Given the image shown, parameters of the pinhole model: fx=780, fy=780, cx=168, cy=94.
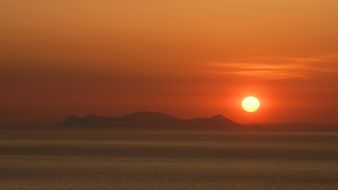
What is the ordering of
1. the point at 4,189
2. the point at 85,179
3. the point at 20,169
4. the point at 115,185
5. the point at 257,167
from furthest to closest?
the point at 257,167 → the point at 20,169 → the point at 85,179 → the point at 115,185 → the point at 4,189

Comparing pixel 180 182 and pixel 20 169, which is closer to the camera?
pixel 180 182

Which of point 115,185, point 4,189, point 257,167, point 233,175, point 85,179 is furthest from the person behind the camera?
point 257,167

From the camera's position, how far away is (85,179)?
58.3 m

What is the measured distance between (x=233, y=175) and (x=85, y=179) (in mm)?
12784

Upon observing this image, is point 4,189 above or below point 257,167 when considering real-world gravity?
below

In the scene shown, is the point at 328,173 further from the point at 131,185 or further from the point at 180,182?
the point at 131,185

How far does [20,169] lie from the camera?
229 ft

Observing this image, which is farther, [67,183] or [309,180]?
[309,180]

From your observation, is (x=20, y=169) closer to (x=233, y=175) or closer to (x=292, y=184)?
(x=233, y=175)

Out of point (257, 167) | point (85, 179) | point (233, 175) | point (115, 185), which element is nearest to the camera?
point (115, 185)

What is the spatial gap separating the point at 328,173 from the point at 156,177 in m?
15.8

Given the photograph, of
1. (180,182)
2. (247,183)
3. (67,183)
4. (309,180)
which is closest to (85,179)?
A: (67,183)

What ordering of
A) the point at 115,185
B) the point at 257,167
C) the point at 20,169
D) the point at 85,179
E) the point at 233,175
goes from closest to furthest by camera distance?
the point at 115,185, the point at 85,179, the point at 233,175, the point at 20,169, the point at 257,167

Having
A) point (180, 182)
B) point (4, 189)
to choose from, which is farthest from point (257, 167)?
point (4, 189)
